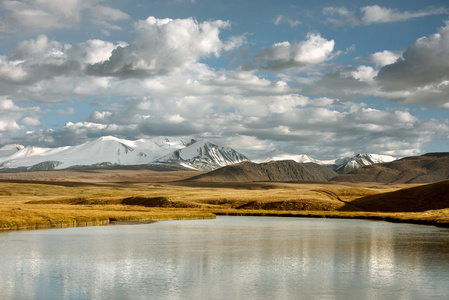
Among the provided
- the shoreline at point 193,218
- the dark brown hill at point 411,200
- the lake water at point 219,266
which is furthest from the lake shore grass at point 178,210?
the lake water at point 219,266

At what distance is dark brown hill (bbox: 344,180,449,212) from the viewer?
122m

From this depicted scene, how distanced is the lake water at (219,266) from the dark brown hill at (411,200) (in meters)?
65.9

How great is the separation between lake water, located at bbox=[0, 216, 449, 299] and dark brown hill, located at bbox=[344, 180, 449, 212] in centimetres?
6588

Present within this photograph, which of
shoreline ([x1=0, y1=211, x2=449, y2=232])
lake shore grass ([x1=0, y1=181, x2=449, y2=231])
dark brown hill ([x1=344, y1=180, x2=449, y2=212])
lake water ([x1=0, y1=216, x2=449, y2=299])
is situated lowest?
lake water ([x1=0, y1=216, x2=449, y2=299])

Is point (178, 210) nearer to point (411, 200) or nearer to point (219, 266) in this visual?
point (411, 200)

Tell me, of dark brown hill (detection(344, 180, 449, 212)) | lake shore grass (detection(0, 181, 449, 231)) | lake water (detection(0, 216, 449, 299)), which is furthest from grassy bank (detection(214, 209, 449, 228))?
lake water (detection(0, 216, 449, 299))

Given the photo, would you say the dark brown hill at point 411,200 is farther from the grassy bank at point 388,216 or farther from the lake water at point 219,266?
the lake water at point 219,266

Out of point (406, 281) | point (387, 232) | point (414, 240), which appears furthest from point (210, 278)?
point (387, 232)

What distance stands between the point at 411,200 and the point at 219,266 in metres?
103

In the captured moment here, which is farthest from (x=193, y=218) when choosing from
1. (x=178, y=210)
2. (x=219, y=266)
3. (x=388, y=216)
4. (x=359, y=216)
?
(x=219, y=266)

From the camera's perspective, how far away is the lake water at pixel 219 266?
1131 inches

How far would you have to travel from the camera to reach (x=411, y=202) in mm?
128000

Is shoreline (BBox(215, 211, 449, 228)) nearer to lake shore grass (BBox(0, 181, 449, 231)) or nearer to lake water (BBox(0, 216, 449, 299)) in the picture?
lake shore grass (BBox(0, 181, 449, 231))

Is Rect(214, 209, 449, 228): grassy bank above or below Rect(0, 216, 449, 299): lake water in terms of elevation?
above
